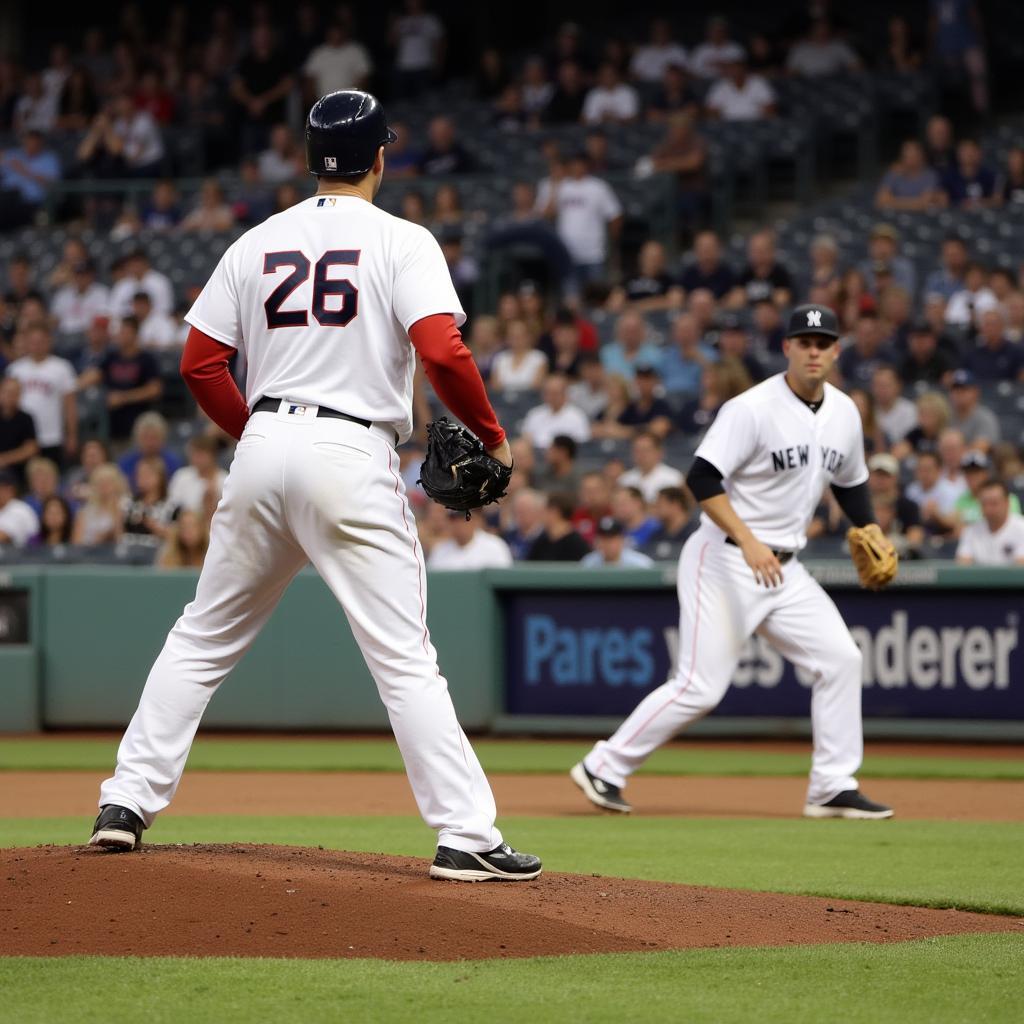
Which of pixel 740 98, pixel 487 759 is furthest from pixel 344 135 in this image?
pixel 740 98

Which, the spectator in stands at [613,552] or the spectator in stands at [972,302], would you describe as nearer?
the spectator in stands at [613,552]

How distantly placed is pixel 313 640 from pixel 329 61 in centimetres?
1011

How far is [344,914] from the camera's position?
4828 mm

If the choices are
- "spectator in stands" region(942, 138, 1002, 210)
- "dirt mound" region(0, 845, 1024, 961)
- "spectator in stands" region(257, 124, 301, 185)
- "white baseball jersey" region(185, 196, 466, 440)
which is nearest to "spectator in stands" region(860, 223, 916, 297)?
"spectator in stands" region(942, 138, 1002, 210)

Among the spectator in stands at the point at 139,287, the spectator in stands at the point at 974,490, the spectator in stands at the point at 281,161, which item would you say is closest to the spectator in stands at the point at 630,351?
the spectator in stands at the point at 974,490

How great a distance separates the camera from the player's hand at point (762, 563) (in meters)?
7.72

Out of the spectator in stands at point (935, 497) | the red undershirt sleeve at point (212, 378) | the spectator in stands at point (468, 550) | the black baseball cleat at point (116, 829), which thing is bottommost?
the black baseball cleat at point (116, 829)

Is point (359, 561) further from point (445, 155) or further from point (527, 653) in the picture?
point (445, 155)

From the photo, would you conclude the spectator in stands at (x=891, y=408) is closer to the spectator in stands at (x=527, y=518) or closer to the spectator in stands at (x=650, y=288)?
the spectator in stands at (x=527, y=518)

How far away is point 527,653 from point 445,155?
→ 8.42 meters

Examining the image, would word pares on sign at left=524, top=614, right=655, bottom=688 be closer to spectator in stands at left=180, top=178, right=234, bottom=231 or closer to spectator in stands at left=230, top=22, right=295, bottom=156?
spectator in stands at left=180, top=178, right=234, bottom=231

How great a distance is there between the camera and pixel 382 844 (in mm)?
7125

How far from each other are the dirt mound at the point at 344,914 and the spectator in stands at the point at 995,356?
29.9 feet

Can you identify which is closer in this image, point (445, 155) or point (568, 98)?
point (445, 155)
